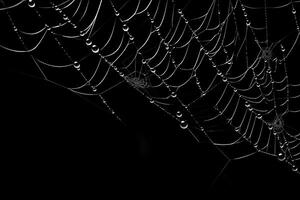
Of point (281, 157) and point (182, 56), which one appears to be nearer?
point (182, 56)

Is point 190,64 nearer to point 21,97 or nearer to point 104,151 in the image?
point 104,151

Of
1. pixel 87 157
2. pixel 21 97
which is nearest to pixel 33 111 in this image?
pixel 21 97

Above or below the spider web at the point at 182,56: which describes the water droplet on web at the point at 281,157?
below

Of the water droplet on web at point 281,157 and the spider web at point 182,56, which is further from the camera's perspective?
the water droplet on web at point 281,157

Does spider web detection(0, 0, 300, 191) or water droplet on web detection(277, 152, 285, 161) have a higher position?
spider web detection(0, 0, 300, 191)

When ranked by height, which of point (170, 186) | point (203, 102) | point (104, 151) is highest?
point (104, 151)

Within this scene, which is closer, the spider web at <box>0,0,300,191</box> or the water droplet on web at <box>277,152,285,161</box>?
the spider web at <box>0,0,300,191</box>

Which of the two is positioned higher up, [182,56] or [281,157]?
[182,56]

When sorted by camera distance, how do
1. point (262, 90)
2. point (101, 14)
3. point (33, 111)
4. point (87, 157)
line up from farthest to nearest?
point (262, 90)
point (87, 157)
point (33, 111)
point (101, 14)
